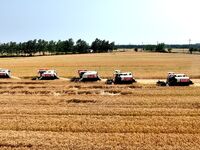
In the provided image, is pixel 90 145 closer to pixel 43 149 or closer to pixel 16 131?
pixel 43 149

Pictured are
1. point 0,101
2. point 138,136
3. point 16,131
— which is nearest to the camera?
point 138,136

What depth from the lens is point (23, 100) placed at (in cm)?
3159

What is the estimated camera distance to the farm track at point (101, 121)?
18188mm

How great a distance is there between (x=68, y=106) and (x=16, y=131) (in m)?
8.11

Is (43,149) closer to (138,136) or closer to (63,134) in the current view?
(63,134)

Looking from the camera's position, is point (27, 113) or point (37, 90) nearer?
point (27, 113)

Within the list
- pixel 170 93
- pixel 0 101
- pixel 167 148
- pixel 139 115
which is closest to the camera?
pixel 167 148

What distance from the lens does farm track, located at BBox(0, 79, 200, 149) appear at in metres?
18.2

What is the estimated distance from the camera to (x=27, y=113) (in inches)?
1007

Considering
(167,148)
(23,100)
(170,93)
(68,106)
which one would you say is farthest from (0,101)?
(167,148)

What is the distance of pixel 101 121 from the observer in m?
22.6

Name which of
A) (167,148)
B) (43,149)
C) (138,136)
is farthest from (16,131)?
(167,148)

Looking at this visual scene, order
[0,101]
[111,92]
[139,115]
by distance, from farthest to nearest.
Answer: [111,92], [0,101], [139,115]

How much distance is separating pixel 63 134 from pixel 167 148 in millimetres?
5168
